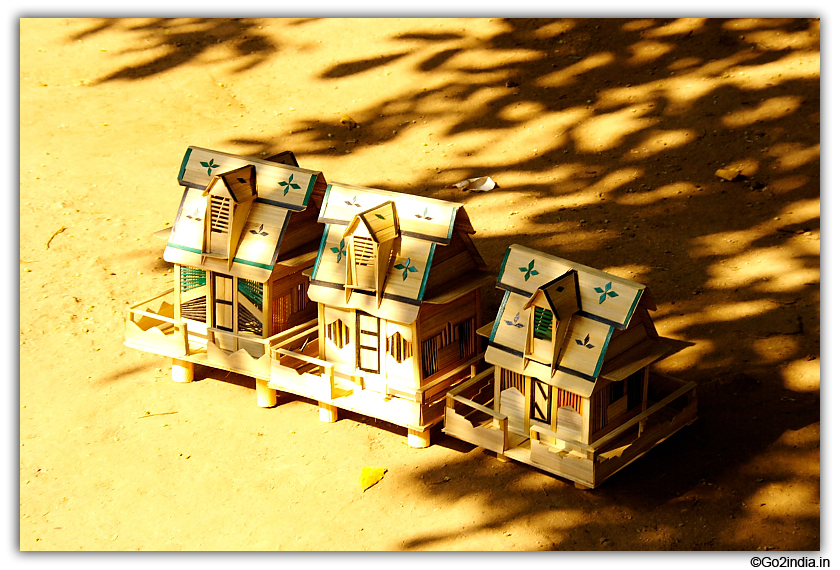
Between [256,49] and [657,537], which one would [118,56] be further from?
[657,537]

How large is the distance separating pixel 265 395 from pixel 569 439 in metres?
2.98

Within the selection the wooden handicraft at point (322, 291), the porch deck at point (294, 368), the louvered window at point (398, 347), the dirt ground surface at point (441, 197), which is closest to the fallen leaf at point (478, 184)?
the dirt ground surface at point (441, 197)

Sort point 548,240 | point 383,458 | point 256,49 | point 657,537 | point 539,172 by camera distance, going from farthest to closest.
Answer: point 256,49, point 539,172, point 548,240, point 383,458, point 657,537

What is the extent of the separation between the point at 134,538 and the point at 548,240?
5694 mm

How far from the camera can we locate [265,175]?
31.2 ft

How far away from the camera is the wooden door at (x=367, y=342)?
8.98 meters

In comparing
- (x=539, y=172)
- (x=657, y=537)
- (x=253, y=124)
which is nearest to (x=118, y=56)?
(x=253, y=124)

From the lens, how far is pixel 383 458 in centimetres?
912

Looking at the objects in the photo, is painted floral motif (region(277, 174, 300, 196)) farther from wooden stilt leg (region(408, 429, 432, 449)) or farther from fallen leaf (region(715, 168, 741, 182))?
fallen leaf (region(715, 168, 741, 182))

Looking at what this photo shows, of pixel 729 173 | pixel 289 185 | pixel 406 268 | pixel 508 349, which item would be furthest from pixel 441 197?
pixel 508 349

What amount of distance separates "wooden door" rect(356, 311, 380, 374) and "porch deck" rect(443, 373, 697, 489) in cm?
73

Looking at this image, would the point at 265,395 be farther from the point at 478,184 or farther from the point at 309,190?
the point at 478,184

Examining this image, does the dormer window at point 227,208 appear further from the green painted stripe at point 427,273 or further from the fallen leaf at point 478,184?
the fallen leaf at point 478,184

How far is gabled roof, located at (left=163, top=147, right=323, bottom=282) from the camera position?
9344 millimetres
